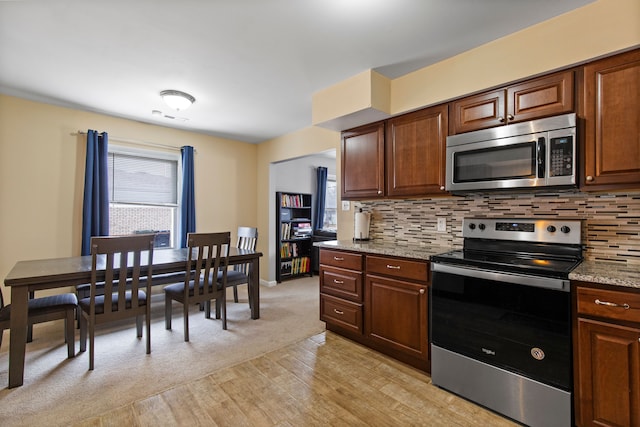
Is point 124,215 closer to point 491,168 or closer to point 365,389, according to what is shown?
point 365,389

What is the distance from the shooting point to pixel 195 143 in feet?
15.0

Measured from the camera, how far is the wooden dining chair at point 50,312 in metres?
2.20

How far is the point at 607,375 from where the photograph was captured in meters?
1.50

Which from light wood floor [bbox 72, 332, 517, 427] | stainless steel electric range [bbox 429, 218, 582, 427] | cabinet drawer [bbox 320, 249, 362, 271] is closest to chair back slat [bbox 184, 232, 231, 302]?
light wood floor [bbox 72, 332, 517, 427]

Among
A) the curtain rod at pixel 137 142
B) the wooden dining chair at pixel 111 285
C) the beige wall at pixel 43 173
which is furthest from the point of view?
the curtain rod at pixel 137 142

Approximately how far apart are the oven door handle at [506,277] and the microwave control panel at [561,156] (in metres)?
0.67

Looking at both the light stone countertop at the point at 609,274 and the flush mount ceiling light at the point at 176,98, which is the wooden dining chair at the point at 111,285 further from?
the light stone countertop at the point at 609,274

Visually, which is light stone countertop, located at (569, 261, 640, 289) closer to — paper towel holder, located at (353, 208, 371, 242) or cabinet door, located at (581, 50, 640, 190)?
cabinet door, located at (581, 50, 640, 190)

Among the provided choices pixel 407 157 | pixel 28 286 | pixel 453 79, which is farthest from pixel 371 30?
pixel 28 286

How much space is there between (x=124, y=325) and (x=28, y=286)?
1276 mm

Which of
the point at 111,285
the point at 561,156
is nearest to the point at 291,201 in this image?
the point at 111,285

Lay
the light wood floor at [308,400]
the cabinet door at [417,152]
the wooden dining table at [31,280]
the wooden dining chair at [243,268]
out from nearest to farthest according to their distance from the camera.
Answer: the light wood floor at [308,400] → the wooden dining table at [31,280] → the cabinet door at [417,152] → the wooden dining chair at [243,268]

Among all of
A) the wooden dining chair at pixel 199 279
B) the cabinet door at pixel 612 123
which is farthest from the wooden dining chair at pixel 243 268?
the cabinet door at pixel 612 123

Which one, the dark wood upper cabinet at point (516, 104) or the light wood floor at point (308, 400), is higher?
the dark wood upper cabinet at point (516, 104)
